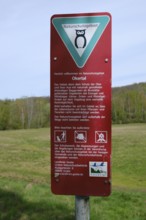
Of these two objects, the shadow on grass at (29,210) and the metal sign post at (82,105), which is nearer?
the metal sign post at (82,105)

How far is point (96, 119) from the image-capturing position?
3.62 metres

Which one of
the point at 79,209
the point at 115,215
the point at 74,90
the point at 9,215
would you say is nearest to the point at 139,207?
the point at 115,215

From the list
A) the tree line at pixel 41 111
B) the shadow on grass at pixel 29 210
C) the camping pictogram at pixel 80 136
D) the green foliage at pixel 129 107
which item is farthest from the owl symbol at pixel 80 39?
the green foliage at pixel 129 107

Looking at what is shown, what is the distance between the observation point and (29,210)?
6020 millimetres

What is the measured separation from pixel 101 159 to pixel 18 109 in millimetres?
117897

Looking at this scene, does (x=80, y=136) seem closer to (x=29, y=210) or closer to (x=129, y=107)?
(x=29, y=210)

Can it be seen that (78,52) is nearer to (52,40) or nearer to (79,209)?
(52,40)

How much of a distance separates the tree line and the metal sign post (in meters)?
103

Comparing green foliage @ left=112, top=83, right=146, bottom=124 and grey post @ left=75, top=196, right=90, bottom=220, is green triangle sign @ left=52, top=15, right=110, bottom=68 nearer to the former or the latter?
grey post @ left=75, top=196, right=90, bottom=220

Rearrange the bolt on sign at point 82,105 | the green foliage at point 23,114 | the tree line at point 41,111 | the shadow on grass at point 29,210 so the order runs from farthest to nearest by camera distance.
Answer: the tree line at point 41,111 < the green foliage at point 23,114 < the shadow on grass at point 29,210 < the bolt on sign at point 82,105

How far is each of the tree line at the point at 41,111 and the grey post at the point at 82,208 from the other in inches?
4057

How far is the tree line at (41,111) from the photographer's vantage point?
11194 centimetres

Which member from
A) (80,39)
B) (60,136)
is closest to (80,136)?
(60,136)

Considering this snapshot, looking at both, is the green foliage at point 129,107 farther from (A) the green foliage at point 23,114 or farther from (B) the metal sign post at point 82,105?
(B) the metal sign post at point 82,105
